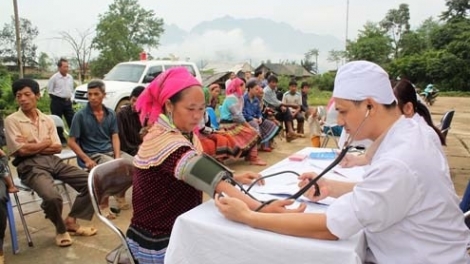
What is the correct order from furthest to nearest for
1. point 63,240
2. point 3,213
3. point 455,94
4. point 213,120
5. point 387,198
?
1. point 455,94
2. point 213,120
3. point 63,240
4. point 3,213
5. point 387,198

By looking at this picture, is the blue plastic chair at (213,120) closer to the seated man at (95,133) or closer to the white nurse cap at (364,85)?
the seated man at (95,133)

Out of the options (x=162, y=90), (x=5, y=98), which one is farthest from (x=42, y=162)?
(x=5, y=98)

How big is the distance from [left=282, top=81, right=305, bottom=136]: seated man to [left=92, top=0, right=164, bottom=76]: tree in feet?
71.4

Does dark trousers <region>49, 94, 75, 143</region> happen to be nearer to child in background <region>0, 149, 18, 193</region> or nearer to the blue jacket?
the blue jacket

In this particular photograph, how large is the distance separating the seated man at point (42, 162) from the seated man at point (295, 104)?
5.63m

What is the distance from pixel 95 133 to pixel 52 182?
30.9 inches

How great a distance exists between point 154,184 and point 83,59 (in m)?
15.4

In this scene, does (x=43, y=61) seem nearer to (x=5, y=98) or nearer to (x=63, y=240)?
(x=5, y=98)

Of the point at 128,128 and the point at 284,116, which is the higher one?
the point at 128,128

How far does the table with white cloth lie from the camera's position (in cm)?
125

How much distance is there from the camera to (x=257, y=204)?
1.50 meters

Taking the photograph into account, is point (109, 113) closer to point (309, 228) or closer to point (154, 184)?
point (154, 184)

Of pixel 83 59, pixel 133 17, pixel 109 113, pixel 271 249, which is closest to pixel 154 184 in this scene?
pixel 271 249

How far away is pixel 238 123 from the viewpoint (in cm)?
596
